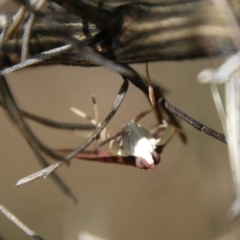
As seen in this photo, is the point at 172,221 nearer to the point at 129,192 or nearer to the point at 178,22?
the point at 129,192

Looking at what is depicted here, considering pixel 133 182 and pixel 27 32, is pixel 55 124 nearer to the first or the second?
pixel 27 32

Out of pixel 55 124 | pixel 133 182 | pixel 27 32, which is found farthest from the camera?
pixel 133 182

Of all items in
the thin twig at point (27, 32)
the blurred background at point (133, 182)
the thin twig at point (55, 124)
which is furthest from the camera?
the blurred background at point (133, 182)

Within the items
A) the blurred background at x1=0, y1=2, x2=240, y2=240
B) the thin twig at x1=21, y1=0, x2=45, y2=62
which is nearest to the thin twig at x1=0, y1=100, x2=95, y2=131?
the thin twig at x1=21, y1=0, x2=45, y2=62

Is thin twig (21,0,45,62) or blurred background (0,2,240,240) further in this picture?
blurred background (0,2,240,240)

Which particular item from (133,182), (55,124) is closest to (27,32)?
(55,124)

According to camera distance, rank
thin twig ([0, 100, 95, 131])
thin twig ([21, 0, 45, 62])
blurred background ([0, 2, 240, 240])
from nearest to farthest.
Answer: thin twig ([21, 0, 45, 62]), thin twig ([0, 100, 95, 131]), blurred background ([0, 2, 240, 240])

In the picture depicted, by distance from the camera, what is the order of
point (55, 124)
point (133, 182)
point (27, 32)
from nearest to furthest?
point (27, 32) → point (55, 124) → point (133, 182)

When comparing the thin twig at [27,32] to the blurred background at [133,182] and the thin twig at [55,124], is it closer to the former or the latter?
the thin twig at [55,124]

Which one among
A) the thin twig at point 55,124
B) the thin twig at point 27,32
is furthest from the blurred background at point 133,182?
the thin twig at point 27,32

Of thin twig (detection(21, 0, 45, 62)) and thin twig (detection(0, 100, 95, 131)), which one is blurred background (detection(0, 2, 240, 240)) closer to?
thin twig (detection(0, 100, 95, 131))
